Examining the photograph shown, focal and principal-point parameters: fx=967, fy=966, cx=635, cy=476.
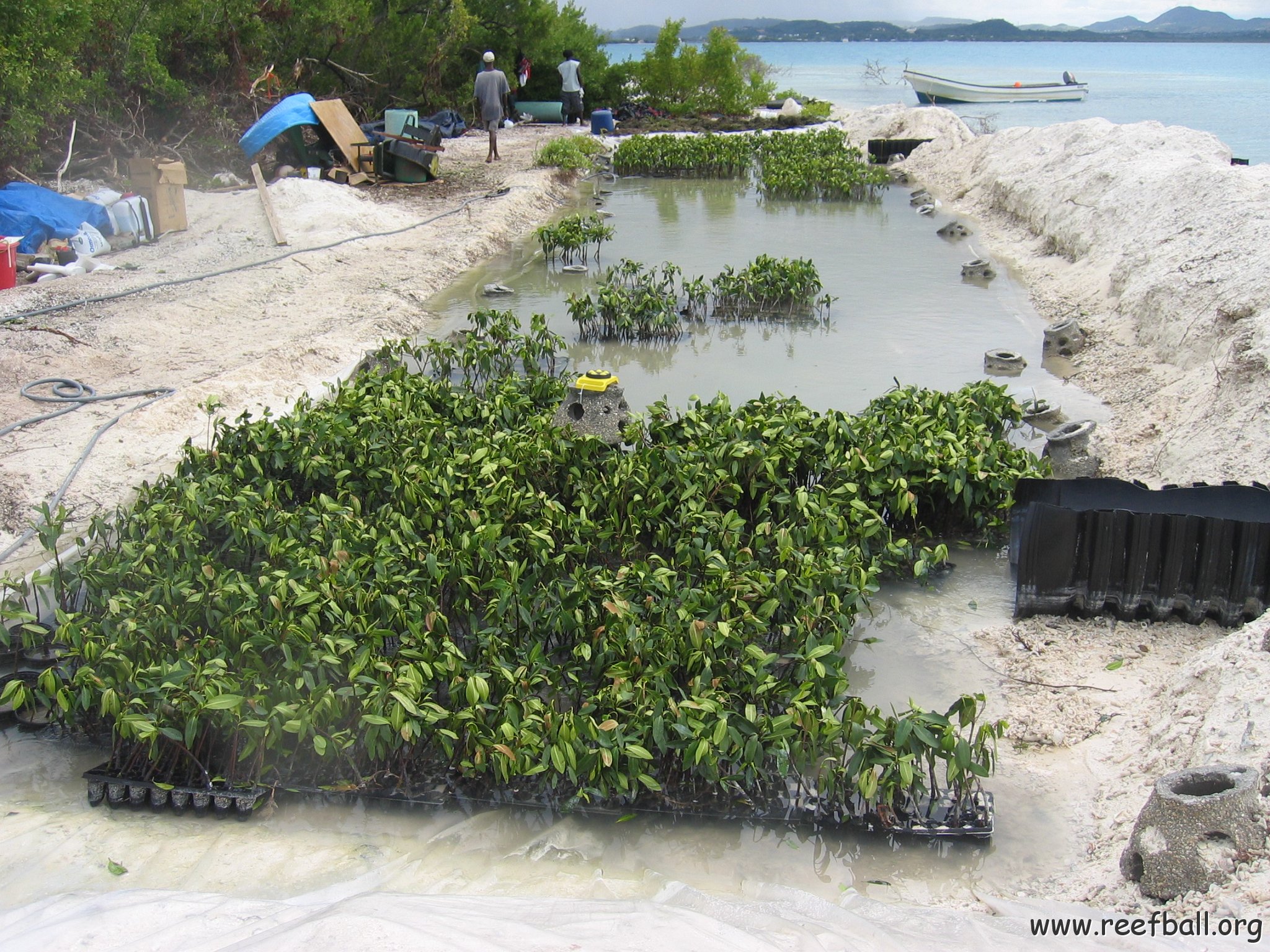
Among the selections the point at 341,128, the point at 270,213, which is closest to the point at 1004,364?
the point at 270,213

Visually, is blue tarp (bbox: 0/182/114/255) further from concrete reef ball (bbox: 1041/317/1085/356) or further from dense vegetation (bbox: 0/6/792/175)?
concrete reef ball (bbox: 1041/317/1085/356)

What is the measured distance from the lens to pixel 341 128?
14.6 meters

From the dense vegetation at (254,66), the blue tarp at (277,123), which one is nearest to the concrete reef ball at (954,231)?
the blue tarp at (277,123)

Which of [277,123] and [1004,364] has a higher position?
[277,123]

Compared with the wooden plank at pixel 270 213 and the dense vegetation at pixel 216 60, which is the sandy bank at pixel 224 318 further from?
the dense vegetation at pixel 216 60

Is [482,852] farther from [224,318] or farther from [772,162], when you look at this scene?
[772,162]

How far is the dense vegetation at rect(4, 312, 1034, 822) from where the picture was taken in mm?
3551

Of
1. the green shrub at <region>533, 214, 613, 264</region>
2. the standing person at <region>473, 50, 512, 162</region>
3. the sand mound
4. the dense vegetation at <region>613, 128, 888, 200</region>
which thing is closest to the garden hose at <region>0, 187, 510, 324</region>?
the green shrub at <region>533, 214, 613, 264</region>

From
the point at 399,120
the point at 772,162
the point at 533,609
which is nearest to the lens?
the point at 533,609

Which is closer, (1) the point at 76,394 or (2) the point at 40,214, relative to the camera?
(1) the point at 76,394

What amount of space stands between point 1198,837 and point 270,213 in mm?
11067

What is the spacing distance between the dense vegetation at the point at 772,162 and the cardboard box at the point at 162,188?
874cm

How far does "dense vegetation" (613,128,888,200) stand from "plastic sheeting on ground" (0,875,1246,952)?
45.6ft

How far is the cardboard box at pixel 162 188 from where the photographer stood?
Answer: 431 inches
